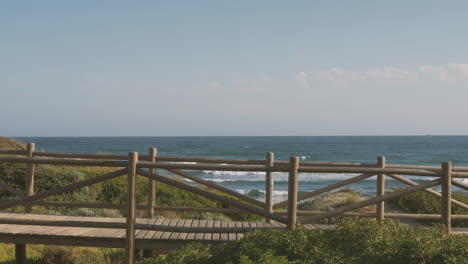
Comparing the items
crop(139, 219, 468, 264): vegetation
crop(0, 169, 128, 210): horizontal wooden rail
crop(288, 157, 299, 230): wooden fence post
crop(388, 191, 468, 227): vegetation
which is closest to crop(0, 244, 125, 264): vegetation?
crop(0, 169, 128, 210): horizontal wooden rail

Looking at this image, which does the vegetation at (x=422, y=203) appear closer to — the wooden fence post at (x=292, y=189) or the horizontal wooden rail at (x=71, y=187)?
the wooden fence post at (x=292, y=189)

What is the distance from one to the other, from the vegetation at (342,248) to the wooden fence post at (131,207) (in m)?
1.41

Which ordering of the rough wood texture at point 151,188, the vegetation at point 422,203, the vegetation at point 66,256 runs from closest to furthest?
the rough wood texture at point 151,188, the vegetation at point 66,256, the vegetation at point 422,203

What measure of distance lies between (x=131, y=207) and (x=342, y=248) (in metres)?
2.77

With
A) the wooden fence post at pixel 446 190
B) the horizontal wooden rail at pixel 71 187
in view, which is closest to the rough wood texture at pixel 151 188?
the horizontal wooden rail at pixel 71 187

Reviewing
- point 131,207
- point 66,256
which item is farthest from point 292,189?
point 66,256

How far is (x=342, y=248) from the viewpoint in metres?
5.05

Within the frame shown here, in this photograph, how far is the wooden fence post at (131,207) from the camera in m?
6.23

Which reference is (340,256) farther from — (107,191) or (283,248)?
(107,191)

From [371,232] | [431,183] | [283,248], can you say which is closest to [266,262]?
[283,248]

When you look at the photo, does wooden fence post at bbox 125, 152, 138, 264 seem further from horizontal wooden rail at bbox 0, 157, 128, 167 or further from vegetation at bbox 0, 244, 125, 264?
vegetation at bbox 0, 244, 125, 264

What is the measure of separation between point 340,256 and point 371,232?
0.54 metres

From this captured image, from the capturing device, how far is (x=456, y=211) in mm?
12289

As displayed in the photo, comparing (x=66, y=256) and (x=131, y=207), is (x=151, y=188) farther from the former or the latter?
(x=66, y=256)
